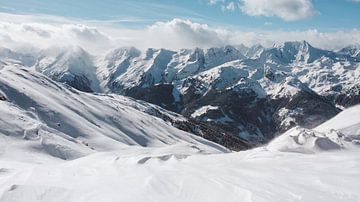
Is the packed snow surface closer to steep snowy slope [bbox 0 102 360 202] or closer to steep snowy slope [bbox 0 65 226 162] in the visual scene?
steep snowy slope [bbox 0 102 360 202]

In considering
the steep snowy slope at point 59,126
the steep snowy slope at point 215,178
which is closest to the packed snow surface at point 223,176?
the steep snowy slope at point 215,178

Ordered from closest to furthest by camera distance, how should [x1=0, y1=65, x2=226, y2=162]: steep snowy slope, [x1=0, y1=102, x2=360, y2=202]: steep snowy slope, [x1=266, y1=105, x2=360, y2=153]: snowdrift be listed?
[x1=0, y1=102, x2=360, y2=202]: steep snowy slope
[x1=266, y1=105, x2=360, y2=153]: snowdrift
[x1=0, y1=65, x2=226, y2=162]: steep snowy slope

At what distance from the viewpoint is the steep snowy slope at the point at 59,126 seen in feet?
149

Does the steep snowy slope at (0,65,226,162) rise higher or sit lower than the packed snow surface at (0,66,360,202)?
lower

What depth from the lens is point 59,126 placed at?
7569 centimetres

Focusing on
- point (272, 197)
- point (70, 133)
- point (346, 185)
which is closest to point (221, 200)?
point (272, 197)

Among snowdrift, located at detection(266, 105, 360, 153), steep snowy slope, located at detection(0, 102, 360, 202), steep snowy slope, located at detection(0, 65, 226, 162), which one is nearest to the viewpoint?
steep snowy slope, located at detection(0, 102, 360, 202)

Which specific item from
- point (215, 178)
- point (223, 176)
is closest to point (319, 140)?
point (223, 176)

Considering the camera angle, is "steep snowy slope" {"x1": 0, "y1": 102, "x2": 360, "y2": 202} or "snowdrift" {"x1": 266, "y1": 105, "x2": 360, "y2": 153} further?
"snowdrift" {"x1": 266, "y1": 105, "x2": 360, "y2": 153}

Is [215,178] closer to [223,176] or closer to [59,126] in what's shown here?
[223,176]

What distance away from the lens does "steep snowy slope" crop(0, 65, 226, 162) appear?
45281mm

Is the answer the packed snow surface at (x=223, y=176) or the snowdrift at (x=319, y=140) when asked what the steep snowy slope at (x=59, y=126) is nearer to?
the snowdrift at (x=319, y=140)

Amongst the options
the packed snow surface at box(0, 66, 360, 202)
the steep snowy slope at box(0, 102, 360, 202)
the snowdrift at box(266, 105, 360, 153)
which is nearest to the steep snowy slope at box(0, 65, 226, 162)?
the snowdrift at box(266, 105, 360, 153)

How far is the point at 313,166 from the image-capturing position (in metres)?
15.7
